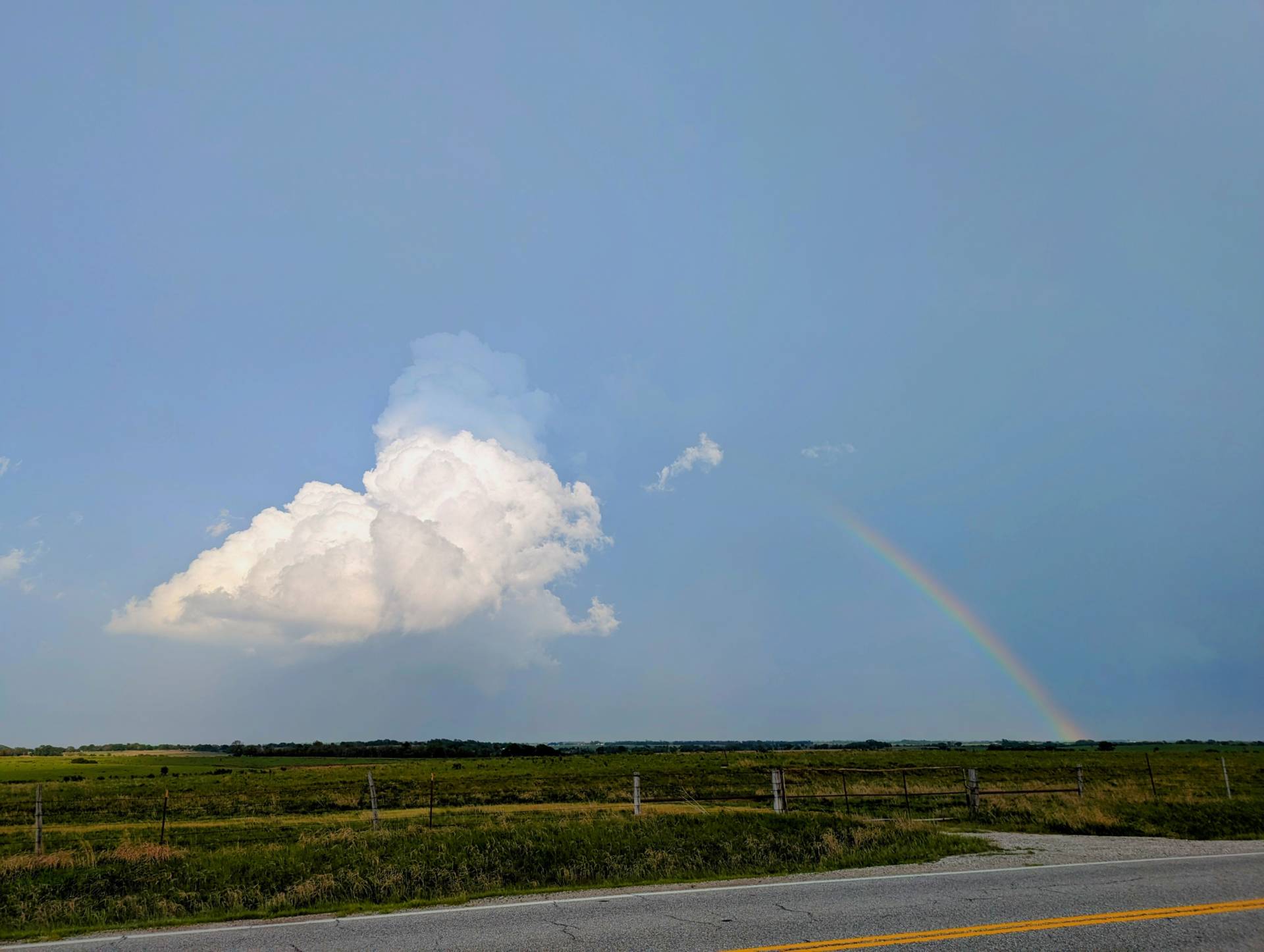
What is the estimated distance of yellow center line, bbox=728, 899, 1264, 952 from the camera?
8211mm

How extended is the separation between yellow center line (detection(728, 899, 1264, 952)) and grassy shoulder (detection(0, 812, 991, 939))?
485 cm

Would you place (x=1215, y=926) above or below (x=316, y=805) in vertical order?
above

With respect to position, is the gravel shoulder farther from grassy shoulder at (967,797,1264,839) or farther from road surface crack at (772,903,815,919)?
road surface crack at (772,903,815,919)

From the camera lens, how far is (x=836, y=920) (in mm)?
9320

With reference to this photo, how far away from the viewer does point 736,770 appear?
215 ft

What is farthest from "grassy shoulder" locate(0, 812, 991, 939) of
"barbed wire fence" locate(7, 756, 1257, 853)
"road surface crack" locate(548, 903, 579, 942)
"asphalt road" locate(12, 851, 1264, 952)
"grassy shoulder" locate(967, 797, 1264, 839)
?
"grassy shoulder" locate(967, 797, 1264, 839)

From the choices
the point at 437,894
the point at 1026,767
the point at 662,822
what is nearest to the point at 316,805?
the point at 662,822

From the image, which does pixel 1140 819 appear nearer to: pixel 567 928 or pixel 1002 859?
pixel 1002 859

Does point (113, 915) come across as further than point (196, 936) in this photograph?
Yes

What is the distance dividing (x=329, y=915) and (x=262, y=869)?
3422 mm

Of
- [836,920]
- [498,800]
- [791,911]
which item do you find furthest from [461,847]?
[498,800]

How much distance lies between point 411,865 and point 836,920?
7618mm

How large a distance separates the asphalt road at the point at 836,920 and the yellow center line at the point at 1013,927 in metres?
0.03

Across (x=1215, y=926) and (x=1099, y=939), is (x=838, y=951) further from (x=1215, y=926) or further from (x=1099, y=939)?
(x=1215, y=926)
